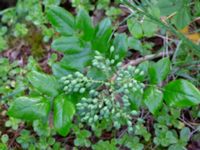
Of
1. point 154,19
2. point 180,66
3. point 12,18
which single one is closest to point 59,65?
point 154,19

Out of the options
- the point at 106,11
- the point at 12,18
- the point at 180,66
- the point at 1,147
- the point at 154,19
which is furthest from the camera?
the point at 12,18

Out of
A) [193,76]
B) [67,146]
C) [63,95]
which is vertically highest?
[63,95]

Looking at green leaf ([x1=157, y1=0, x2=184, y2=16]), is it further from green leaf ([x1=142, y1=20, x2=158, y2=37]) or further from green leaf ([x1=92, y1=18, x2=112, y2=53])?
green leaf ([x1=92, y1=18, x2=112, y2=53])

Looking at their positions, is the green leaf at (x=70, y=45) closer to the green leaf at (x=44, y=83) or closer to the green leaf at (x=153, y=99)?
the green leaf at (x=44, y=83)

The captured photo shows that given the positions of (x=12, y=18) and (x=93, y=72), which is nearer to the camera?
(x=93, y=72)

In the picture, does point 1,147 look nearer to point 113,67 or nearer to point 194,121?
point 113,67
